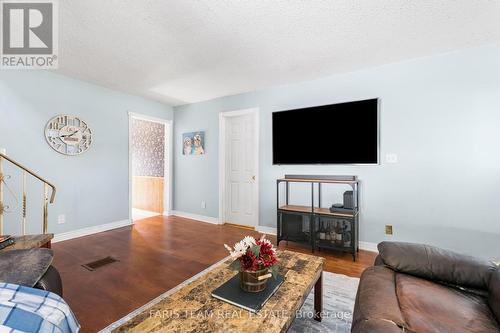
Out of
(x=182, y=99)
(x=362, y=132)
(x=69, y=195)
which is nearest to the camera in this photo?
(x=362, y=132)

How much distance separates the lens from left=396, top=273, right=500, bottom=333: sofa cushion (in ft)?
3.21

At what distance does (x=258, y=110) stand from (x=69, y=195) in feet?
10.5

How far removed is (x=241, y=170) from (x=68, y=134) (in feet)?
8.97

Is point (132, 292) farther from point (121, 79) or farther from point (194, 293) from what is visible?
point (121, 79)

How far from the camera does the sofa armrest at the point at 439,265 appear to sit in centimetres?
127

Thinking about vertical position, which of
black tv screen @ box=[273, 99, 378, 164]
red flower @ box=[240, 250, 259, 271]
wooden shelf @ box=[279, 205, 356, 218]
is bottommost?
wooden shelf @ box=[279, 205, 356, 218]

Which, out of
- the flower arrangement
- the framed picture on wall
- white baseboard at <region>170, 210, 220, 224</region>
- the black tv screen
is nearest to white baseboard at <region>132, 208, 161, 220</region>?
white baseboard at <region>170, 210, 220, 224</region>

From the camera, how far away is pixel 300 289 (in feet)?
4.25

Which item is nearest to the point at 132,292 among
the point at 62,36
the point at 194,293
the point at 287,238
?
the point at 194,293

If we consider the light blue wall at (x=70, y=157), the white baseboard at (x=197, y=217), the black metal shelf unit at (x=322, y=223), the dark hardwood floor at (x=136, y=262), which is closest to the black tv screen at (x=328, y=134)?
the black metal shelf unit at (x=322, y=223)

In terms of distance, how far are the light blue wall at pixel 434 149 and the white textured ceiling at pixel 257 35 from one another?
0.22 meters

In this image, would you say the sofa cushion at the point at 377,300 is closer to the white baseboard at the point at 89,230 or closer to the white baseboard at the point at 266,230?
the white baseboard at the point at 266,230

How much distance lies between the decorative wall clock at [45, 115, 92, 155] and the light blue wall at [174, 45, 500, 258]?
3.49m

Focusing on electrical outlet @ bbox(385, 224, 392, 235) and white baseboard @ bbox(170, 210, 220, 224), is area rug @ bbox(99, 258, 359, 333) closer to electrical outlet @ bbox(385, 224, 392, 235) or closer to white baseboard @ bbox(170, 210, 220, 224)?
electrical outlet @ bbox(385, 224, 392, 235)
